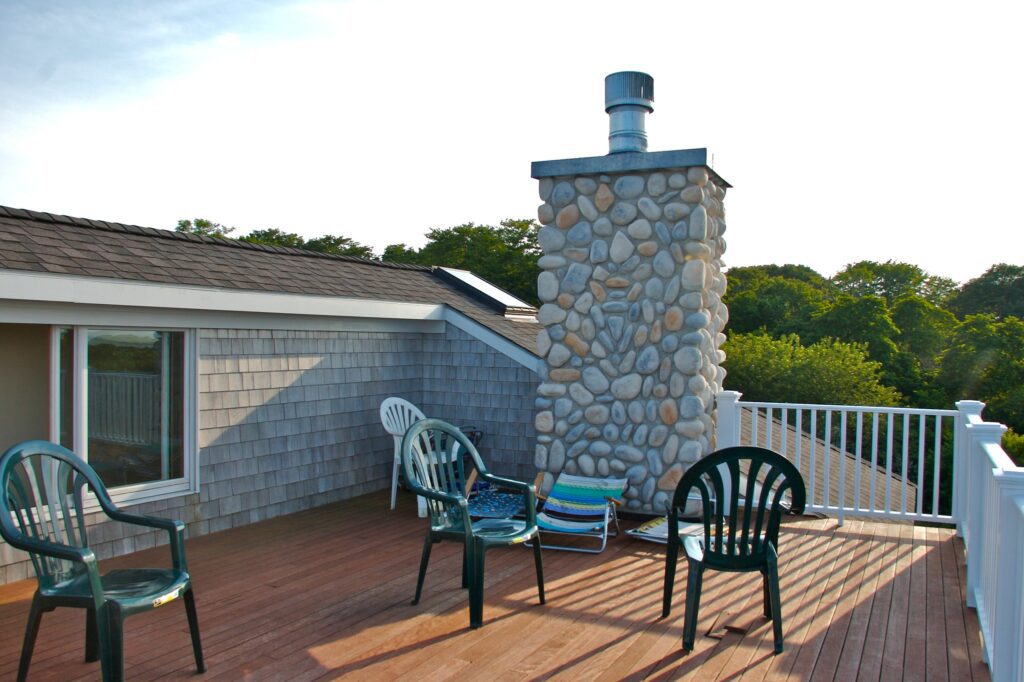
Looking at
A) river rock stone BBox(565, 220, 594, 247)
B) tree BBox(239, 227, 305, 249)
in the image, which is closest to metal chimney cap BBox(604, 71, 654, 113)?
river rock stone BBox(565, 220, 594, 247)

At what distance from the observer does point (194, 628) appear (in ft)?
10.3

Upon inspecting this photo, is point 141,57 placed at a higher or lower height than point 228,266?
higher

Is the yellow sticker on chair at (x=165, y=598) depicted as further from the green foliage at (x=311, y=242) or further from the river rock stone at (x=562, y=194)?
the green foliage at (x=311, y=242)

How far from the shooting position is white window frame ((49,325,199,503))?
4605 millimetres

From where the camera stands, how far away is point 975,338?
18250 millimetres

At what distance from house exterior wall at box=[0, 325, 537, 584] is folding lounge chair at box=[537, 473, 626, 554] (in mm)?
1295

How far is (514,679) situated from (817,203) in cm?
2988

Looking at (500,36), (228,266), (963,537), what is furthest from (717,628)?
(500,36)

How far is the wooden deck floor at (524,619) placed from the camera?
326cm

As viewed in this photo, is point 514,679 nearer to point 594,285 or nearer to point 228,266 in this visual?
point 594,285

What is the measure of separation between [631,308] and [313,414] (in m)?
2.69

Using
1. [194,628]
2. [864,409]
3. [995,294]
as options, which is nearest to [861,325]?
[995,294]

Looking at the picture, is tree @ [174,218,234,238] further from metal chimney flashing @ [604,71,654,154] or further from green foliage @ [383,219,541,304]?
metal chimney flashing @ [604,71,654,154]

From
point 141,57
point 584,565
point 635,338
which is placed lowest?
point 584,565
